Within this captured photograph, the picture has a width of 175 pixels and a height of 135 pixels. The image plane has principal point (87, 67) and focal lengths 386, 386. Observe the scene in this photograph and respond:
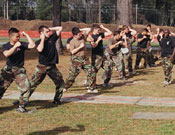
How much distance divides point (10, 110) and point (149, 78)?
7206 mm

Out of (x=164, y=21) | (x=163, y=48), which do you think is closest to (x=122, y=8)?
(x=163, y=48)

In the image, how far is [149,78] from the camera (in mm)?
14641

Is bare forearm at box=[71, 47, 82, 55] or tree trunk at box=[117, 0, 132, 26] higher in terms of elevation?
tree trunk at box=[117, 0, 132, 26]

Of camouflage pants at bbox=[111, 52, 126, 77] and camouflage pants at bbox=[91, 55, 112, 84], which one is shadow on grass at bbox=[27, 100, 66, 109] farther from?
camouflage pants at bbox=[111, 52, 126, 77]

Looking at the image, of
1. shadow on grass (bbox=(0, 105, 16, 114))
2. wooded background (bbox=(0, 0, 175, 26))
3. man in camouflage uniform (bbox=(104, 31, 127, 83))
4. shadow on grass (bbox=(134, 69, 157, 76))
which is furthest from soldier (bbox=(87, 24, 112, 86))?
wooded background (bbox=(0, 0, 175, 26))

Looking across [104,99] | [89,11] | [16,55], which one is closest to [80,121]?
[16,55]

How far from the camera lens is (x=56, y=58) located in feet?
29.8

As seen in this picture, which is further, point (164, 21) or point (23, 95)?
point (164, 21)

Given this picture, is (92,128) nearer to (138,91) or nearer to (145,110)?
(145,110)

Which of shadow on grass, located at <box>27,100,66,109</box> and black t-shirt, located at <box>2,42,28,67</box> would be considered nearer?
black t-shirt, located at <box>2,42,28,67</box>

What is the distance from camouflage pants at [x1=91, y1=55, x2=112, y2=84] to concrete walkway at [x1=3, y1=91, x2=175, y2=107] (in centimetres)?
147

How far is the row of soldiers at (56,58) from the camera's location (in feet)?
27.3

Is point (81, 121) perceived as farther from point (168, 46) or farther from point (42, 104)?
point (168, 46)

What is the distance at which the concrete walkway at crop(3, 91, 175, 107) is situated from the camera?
9.69 meters
